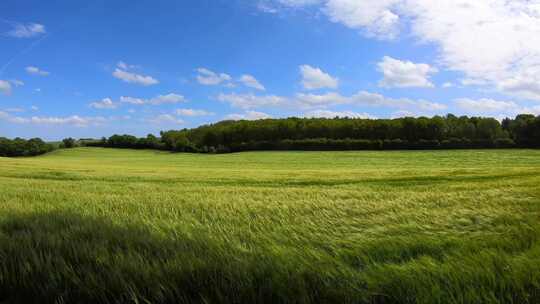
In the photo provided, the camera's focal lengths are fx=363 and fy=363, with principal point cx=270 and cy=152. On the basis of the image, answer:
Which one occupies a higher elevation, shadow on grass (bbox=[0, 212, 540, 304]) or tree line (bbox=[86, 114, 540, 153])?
tree line (bbox=[86, 114, 540, 153])

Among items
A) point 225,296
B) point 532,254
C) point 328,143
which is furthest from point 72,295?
point 328,143

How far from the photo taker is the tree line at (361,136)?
74.3 m

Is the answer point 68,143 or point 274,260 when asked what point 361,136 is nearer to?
point 68,143

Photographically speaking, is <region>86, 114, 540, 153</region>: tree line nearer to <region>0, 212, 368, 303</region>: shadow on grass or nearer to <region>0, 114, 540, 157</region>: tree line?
<region>0, 114, 540, 157</region>: tree line

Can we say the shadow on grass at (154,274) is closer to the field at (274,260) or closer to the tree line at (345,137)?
the field at (274,260)

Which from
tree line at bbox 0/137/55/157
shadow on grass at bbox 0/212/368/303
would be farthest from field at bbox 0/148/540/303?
tree line at bbox 0/137/55/157

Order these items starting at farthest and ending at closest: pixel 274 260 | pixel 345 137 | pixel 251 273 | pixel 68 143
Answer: pixel 68 143, pixel 345 137, pixel 274 260, pixel 251 273

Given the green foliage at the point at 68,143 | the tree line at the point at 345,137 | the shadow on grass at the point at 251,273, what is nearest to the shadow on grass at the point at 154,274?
the shadow on grass at the point at 251,273

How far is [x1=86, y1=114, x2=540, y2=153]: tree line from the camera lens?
7431 centimetres

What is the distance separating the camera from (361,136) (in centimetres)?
8906

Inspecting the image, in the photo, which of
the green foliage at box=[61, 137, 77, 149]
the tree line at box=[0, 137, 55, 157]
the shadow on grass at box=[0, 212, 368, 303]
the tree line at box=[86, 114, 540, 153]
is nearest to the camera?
the shadow on grass at box=[0, 212, 368, 303]

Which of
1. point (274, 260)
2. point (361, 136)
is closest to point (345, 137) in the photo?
point (361, 136)

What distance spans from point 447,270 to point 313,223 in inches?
68.9

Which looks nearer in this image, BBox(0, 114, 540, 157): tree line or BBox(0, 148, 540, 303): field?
BBox(0, 148, 540, 303): field
